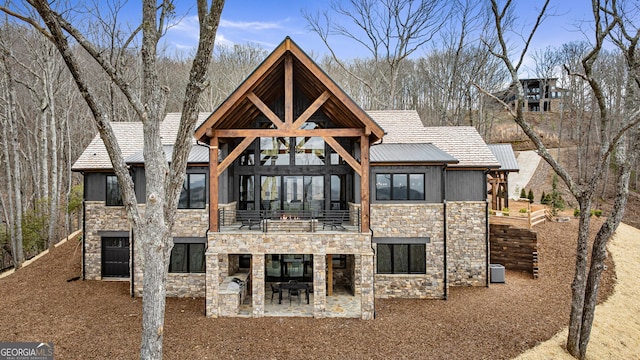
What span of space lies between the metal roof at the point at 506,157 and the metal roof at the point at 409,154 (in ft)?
20.2

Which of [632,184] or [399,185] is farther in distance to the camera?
[632,184]

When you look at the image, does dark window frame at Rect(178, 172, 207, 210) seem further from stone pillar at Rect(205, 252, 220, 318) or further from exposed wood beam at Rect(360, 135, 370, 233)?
exposed wood beam at Rect(360, 135, 370, 233)

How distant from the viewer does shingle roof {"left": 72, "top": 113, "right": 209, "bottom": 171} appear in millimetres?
12922

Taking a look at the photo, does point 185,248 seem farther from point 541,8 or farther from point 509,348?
point 541,8

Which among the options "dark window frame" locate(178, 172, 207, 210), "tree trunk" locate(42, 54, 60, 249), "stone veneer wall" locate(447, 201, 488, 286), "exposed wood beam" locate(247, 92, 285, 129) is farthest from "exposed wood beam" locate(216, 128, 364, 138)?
"tree trunk" locate(42, 54, 60, 249)

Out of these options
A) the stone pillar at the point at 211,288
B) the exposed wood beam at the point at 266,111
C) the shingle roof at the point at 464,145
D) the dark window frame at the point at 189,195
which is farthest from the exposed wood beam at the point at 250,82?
the shingle roof at the point at 464,145

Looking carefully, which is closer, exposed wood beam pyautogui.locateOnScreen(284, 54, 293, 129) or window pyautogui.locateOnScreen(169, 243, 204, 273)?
exposed wood beam pyautogui.locateOnScreen(284, 54, 293, 129)

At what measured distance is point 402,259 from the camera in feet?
39.4

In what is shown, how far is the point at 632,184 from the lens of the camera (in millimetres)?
25625

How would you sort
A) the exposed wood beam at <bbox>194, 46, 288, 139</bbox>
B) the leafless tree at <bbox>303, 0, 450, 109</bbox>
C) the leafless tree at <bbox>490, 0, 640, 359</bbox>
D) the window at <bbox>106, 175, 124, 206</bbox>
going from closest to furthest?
the leafless tree at <bbox>490, 0, 640, 359</bbox>, the exposed wood beam at <bbox>194, 46, 288, 139</bbox>, the window at <bbox>106, 175, 124, 206</bbox>, the leafless tree at <bbox>303, 0, 450, 109</bbox>

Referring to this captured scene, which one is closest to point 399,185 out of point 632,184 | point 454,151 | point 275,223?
point 454,151

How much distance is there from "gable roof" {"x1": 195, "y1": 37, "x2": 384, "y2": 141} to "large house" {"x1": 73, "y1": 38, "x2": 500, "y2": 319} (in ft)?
0.37

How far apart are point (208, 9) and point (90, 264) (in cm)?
1234

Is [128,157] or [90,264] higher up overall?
[128,157]
